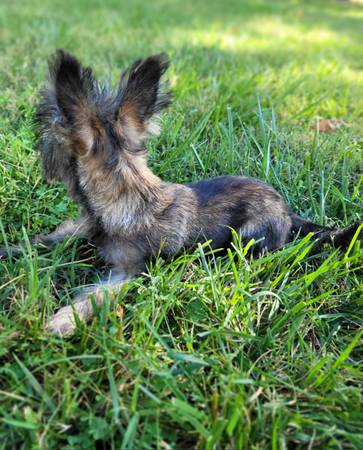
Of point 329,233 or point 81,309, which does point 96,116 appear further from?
point 329,233

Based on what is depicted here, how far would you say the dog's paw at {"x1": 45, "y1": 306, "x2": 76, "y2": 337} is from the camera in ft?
6.88

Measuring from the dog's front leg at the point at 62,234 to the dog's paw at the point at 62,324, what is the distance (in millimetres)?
596

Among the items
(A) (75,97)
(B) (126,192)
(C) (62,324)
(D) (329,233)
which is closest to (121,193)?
(B) (126,192)

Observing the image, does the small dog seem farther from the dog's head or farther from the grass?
the grass

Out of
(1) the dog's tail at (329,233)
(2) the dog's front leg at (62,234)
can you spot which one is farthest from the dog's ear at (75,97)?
(1) the dog's tail at (329,233)

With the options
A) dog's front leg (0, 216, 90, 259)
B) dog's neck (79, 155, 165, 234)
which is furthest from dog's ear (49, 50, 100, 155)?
dog's front leg (0, 216, 90, 259)

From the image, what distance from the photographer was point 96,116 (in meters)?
A: 2.32

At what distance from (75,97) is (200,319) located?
125 cm

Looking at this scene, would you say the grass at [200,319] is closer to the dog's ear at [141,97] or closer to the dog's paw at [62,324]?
the dog's paw at [62,324]

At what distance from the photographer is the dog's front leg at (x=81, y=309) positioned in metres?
2.11

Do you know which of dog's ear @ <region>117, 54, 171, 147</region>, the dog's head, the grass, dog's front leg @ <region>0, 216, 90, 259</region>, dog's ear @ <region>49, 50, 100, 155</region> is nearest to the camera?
the grass

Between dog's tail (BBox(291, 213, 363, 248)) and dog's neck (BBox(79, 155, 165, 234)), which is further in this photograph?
dog's tail (BBox(291, 213, 363, 248))

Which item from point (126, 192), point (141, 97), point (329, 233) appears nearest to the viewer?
point (141, 97)

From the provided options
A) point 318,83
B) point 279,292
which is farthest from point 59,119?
point 318,83
